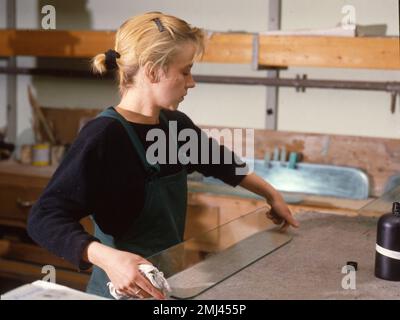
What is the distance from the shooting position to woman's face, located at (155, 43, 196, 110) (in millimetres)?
1722

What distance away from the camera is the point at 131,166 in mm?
1739

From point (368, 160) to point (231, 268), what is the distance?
192 cm

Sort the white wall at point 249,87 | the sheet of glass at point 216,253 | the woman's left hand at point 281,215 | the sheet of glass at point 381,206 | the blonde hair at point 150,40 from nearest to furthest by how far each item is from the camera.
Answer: the sheet of glass at point 216,253 < the blonde hair at point 150,40 < the woman's left hand at point 281,215 < the sheet of glass at point 381,206 < the white wall at point 249,87

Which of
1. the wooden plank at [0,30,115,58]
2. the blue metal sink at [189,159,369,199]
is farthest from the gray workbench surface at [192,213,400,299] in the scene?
the wooden plank at [0,30,115,58]

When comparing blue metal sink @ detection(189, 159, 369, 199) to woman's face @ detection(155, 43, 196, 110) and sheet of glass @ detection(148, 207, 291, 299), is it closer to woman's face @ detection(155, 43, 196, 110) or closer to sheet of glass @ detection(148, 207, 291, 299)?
sheet of glass @ detection(148, 207, 291, 299)

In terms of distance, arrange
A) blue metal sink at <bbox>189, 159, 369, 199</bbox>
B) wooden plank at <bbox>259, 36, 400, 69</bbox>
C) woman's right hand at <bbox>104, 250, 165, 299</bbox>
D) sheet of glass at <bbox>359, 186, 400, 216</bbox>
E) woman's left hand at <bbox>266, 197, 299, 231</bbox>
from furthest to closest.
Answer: blue metal sink at <bbox>189, 159, 369, 199</bbox> < wooden plank at <bbox>259, 36, 400, 69</bbox> < sheet of glass at <bbox>359, 186, 400, 216</bbox> < woman's left hand at <bbox>266, 197, 299, 231</bbox> < woman's right hand at <bbox>104, 250, 165, 299</bbox>

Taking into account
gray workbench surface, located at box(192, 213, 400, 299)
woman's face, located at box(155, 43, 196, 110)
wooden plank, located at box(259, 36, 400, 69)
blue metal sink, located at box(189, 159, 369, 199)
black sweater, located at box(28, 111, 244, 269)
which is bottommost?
blue metal sink, located at box(189, 159, 369, 199)

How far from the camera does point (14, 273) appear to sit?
11.5 ft

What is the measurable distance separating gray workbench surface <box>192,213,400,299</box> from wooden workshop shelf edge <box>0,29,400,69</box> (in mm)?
1075

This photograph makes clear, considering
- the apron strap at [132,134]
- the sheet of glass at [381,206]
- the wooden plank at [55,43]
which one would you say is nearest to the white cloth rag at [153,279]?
the apron strap at [132,134]

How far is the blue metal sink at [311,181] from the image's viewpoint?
3.18 meters

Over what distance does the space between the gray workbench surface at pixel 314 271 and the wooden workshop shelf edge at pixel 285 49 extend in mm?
1075

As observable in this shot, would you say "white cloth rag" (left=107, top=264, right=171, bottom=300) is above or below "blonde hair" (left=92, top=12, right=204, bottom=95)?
below

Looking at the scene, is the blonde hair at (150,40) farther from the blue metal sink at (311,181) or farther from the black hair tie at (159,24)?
the blue metal sink at (311,181)
